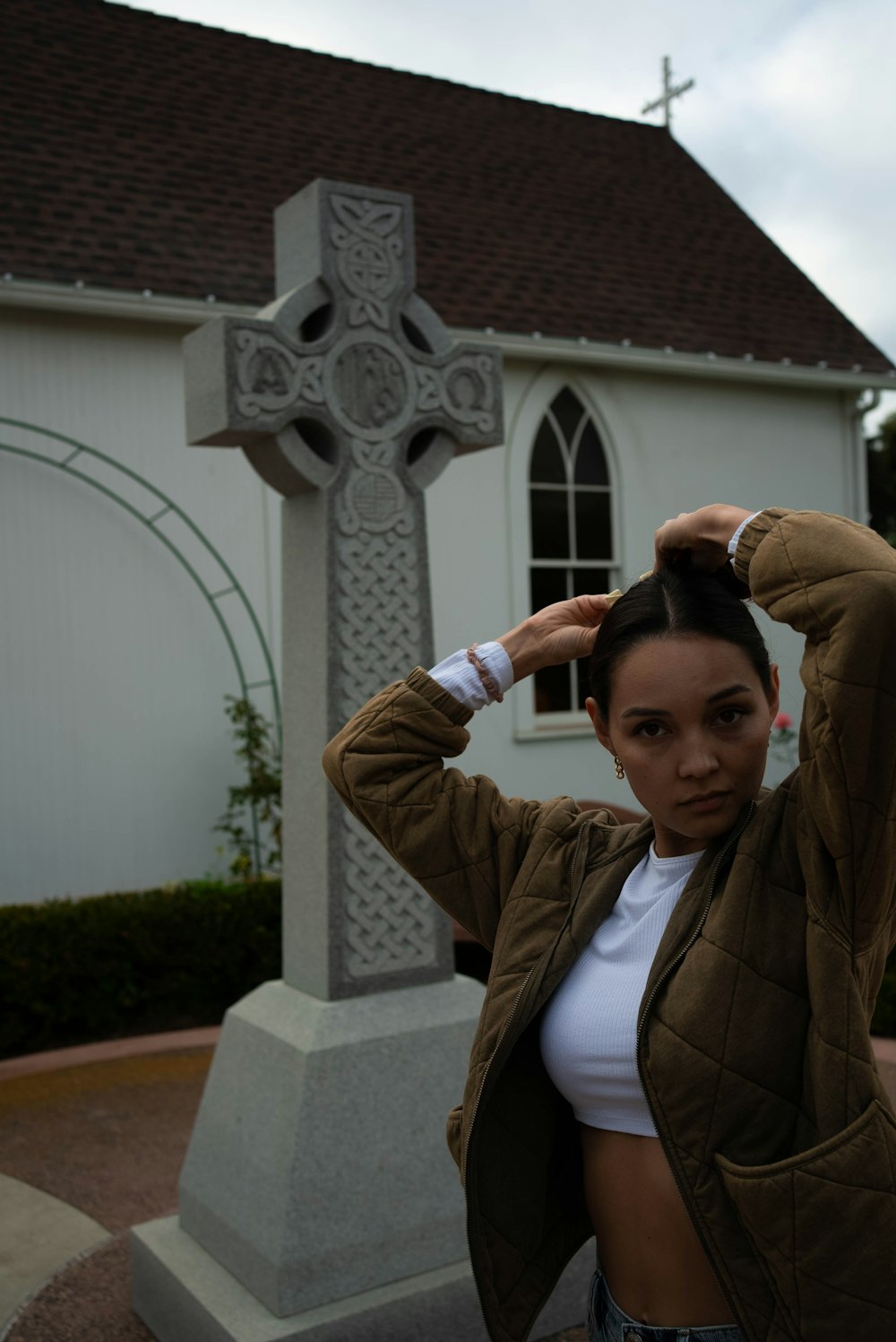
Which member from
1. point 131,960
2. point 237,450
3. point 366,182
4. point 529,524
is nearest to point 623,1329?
point 131,960

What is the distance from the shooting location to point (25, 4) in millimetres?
10438

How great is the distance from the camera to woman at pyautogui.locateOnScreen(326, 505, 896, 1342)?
149cm

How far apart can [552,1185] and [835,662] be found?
39.4 inches

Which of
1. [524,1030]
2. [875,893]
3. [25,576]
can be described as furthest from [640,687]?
[25,576]

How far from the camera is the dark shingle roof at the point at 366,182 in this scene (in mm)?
9055

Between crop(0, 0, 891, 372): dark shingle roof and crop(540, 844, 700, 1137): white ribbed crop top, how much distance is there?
7.62m

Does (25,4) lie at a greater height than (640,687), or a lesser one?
greater

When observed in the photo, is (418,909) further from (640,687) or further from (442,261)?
(442,261)

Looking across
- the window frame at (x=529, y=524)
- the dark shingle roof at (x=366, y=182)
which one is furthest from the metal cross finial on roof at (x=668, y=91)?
the window frame at (x=529, y=524)

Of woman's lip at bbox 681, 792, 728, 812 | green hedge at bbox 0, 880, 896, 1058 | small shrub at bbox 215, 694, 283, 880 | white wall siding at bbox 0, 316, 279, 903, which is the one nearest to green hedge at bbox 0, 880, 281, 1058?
green hedge at bbox 0, 880, 896, 1058

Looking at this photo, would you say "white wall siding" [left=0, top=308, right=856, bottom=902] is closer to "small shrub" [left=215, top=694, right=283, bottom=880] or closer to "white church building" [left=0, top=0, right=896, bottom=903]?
"white church building" [left=0, top=0, right=896, bottom=903]

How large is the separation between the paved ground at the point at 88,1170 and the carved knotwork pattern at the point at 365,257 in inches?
128

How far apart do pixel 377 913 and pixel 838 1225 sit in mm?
2465

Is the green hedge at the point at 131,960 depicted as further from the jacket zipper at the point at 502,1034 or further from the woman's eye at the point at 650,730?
the woman's eye at the point at 650,730
